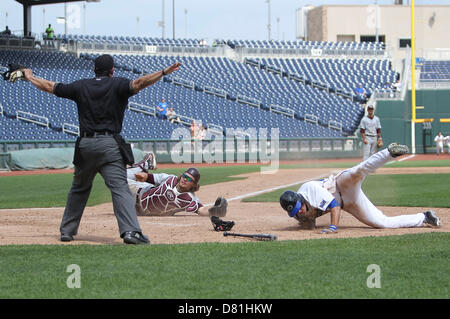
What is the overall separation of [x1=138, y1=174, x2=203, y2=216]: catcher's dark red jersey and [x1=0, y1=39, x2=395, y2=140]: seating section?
62.4ft

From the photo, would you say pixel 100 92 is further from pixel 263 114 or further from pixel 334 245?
pixel 263 114

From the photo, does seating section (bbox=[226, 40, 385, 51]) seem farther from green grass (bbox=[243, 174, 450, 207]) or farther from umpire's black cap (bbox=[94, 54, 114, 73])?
umpire's black cap (bbox=[94, 54, 114, 73])

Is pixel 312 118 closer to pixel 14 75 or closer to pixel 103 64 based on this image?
pixel 14 75

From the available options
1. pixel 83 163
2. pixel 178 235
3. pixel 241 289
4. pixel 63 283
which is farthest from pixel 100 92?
pixel 241 289

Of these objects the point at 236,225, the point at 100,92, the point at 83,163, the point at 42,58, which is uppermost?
the point at 42,58

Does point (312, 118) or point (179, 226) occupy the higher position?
point (312, 118)

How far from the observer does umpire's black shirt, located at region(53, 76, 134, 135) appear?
257 inches

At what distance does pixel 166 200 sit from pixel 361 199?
2893mm

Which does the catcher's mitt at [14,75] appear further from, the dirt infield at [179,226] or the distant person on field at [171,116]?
the distant person on field at [171,116]

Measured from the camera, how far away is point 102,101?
21.4 feet

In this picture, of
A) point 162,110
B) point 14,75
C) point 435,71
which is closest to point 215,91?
point 162,110

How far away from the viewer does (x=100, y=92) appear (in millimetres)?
6527

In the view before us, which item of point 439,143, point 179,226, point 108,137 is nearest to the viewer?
point 108,137
